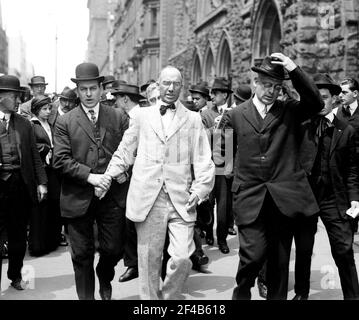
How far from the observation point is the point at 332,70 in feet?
39.1

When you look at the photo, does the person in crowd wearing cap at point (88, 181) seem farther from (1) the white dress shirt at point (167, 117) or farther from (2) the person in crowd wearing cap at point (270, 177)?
(2) the person in crowd wearing cap at point (270, 177)

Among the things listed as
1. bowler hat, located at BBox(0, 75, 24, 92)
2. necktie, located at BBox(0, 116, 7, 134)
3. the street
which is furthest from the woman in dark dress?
bowler hat, located at BBox(0, 75, 24, 92)

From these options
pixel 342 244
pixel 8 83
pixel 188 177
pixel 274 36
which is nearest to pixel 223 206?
pixel 342 244

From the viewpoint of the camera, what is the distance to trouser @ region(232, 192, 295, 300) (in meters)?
4.30

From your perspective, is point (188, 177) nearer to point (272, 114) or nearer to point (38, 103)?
point (272, 114)

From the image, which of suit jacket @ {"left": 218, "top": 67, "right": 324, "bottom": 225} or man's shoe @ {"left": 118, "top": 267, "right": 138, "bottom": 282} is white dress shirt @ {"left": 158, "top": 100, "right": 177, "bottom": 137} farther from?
man's shoe @ {"left": 118, "top": 267, "right": 138, "bottom": 282}

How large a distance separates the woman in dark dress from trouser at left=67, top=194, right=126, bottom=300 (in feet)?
8.68

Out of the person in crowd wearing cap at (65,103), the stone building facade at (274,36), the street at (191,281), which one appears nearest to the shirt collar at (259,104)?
the street at (191,281)

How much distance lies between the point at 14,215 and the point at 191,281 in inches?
84.4

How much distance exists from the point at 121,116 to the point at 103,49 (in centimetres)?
11615

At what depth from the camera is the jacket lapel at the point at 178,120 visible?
4.60 meters

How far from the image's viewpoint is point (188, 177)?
4648 mm

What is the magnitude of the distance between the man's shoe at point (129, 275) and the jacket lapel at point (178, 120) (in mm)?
2257
